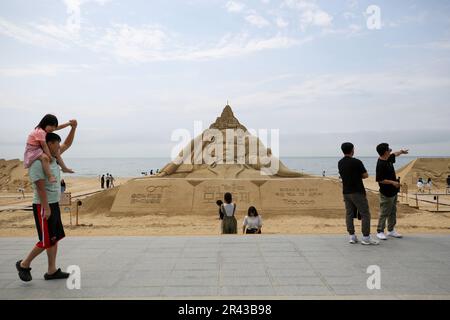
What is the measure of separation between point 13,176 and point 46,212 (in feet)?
109

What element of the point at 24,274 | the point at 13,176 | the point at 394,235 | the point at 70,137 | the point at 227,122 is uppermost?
the point at 227,122

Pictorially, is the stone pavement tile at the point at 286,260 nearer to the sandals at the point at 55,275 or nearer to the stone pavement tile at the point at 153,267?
the stone pavement tile at the point at 153,267

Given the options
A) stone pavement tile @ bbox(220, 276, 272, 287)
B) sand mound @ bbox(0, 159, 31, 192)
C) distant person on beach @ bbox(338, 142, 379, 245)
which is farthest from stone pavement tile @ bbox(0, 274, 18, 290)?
sand mound @ bbox(0, 159, 31, 192)

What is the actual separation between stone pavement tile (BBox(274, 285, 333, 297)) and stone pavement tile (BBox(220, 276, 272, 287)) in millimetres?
197

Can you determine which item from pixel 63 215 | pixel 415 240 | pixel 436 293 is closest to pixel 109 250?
pixel 436 293

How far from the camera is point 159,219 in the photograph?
531 inches

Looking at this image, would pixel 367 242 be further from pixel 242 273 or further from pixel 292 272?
pixel 242 273

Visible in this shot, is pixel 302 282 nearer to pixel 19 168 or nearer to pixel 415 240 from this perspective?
pixel 415 240

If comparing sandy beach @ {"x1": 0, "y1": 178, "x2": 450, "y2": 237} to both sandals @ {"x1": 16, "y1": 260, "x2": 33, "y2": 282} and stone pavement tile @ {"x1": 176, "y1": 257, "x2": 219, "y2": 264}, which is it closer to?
stone pavement tile @ {"x1": 176, "y1": 257, "x2": 219, "y2": 264}

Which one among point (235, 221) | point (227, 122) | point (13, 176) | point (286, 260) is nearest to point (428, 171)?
point (227, 122)

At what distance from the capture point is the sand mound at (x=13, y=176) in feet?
94.7

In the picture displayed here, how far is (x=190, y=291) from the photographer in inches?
143
